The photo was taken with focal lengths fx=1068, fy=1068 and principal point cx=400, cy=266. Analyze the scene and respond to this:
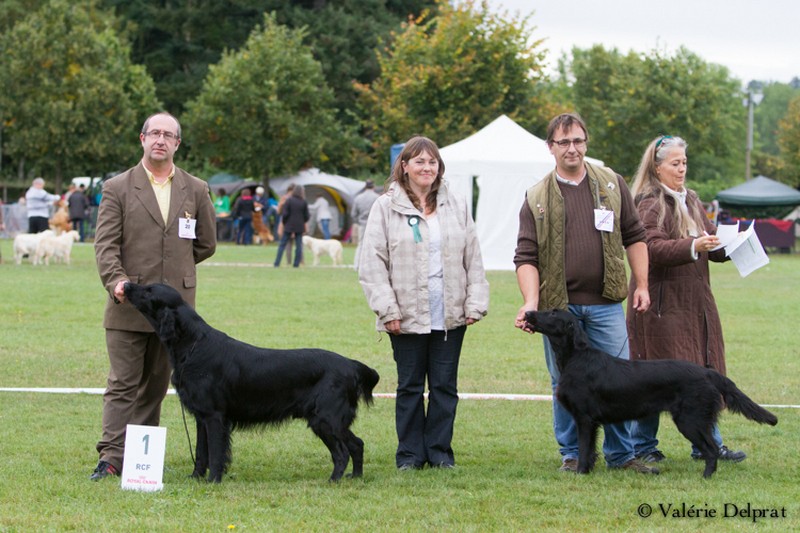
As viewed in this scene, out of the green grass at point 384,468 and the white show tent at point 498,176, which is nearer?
the green grass at point 384,468

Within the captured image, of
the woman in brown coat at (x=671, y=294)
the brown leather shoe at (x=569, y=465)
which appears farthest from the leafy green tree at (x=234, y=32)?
the brown leather shoe at (x=569, y=465)

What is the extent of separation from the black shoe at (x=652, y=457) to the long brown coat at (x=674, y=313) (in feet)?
1.81

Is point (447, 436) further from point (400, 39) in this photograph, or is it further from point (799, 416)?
point (400, 39)

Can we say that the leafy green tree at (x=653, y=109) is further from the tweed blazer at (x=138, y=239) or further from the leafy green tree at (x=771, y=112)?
the leafy green tree at (x=771, y=112)

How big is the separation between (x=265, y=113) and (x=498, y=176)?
17.3 meters

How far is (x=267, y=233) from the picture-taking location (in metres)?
33.4

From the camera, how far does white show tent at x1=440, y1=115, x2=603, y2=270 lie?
2097cm

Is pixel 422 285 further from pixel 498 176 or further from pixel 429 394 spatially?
pixel 498 176

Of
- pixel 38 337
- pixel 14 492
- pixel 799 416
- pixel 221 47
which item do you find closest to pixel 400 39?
pixel 221 47

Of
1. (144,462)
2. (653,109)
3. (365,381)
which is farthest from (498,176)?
(653,109)

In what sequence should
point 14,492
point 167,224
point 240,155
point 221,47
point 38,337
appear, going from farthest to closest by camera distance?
point 221,47 → point 240,155 → point 38,337 → point 167,224 → point 14,492

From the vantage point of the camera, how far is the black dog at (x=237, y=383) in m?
5.34

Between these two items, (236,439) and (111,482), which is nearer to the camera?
(111,482)

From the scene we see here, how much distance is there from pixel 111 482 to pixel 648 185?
11.2 ft
